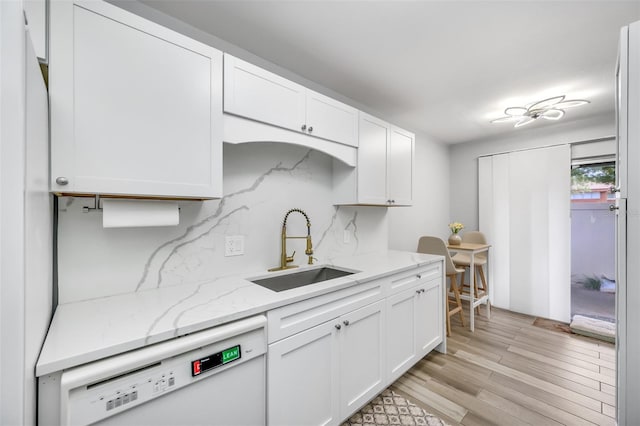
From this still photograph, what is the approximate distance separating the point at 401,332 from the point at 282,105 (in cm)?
180

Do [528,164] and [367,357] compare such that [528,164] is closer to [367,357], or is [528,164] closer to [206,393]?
[367,357]

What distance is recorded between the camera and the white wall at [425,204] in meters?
3.46

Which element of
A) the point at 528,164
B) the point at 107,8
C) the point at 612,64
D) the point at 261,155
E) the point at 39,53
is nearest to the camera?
the point at 39,53

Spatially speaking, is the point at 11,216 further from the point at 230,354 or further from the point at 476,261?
the point at 476,261

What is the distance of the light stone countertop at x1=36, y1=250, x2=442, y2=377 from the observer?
0.83 metres

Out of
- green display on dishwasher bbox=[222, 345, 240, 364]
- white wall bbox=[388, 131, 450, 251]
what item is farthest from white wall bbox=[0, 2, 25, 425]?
white wall bbox=[388, 131, 450, 251]

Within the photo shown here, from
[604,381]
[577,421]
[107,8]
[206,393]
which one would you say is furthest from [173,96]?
[604,381]

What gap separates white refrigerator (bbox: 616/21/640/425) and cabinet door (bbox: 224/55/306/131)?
1520 mm

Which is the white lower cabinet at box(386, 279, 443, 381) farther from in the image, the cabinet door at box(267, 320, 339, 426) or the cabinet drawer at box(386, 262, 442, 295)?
the cabinet door at box(267, 320, 339, 426)

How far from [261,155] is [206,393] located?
4.59ft

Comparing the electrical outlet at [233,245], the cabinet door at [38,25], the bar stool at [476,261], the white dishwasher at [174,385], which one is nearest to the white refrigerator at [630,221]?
the white dishwasher at [174,385]

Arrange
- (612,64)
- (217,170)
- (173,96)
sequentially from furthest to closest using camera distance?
(612,64), (217,170), (173,96)

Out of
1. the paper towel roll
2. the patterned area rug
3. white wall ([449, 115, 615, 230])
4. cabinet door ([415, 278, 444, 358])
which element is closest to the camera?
the paper towel roll

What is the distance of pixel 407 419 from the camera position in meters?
1.75
